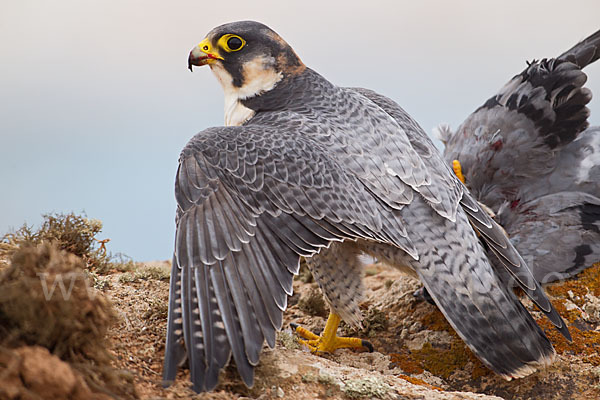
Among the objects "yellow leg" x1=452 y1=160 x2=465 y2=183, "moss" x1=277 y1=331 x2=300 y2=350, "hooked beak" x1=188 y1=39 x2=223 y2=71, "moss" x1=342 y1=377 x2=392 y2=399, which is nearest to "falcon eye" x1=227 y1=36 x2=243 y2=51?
"hooked beak" x1=188 y1=39 x2=223 y2=71

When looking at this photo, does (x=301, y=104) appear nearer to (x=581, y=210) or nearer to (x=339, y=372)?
(x=339, y=372)

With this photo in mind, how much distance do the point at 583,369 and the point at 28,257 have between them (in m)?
3.61

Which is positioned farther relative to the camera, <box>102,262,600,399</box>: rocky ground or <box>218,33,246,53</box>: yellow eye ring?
<box>218,33,246,53</box>: yellow eye ring

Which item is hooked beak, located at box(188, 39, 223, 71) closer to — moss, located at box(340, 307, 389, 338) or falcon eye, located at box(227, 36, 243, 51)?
falcon eye, located at box(227, 36, 243, 51)

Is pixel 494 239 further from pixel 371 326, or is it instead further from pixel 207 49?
pixel 207 49

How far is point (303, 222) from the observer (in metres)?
3.26

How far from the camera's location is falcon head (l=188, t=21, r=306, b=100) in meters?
4.23


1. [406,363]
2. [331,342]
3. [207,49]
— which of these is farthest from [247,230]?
[406,363]

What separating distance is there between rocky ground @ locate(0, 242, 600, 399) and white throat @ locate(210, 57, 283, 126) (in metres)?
1.42

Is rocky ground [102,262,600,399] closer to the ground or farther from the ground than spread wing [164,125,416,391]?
closer to the ground

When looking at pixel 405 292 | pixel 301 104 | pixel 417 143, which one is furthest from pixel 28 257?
pixel 405 292

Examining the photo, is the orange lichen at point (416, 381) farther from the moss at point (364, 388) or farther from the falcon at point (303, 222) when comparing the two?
the moss at point (364, 388)

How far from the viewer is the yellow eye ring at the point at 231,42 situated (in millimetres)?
4219

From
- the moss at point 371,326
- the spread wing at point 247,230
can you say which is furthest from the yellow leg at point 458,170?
the spread wing at point 247,230
